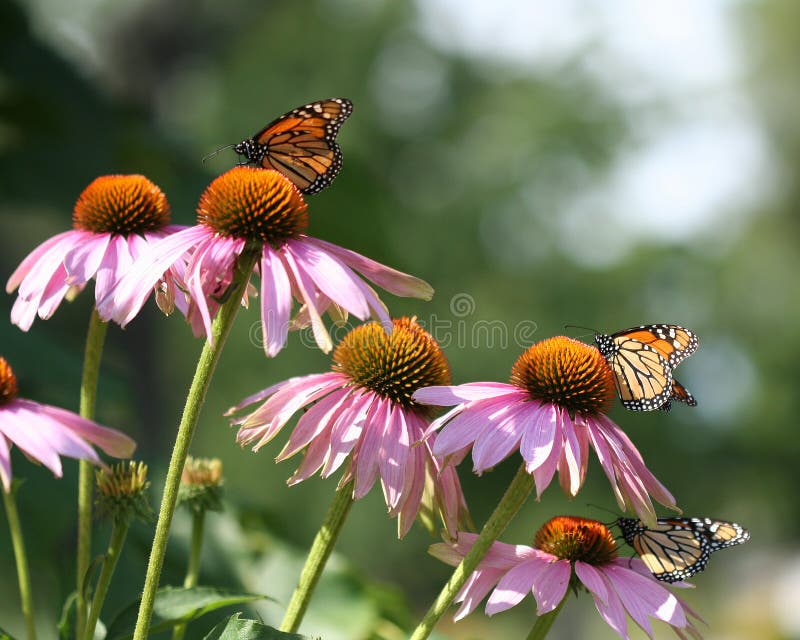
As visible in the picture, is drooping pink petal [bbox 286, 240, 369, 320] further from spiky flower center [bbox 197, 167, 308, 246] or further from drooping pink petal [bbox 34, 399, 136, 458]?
drooping pink petal [bbox 34, 399, 136, 458]

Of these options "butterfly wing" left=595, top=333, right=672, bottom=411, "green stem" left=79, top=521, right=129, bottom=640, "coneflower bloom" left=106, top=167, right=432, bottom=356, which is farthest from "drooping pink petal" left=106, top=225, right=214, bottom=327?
"butterfly wing" left=595, top=333, right=672, bottom=411

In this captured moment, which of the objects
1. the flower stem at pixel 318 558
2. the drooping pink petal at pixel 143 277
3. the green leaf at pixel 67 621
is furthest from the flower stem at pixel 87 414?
the flower stem at pixel 318 558

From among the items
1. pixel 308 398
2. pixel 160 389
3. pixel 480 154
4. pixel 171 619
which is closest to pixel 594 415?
pixel 308 398

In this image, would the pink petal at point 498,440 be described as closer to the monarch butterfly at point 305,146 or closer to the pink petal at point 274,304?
the pink petal at point 274,304

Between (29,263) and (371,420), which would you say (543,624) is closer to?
(371,420)

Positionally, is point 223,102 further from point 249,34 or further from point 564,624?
point 564,624

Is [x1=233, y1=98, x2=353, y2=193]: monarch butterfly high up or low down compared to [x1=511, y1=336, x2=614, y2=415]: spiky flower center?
up

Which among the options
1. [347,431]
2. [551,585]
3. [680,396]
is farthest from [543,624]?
[680,396]

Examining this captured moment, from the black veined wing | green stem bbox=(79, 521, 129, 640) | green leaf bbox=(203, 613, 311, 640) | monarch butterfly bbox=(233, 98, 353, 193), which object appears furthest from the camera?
monarch butterfly bbox=(233, 98, 353, 193)
